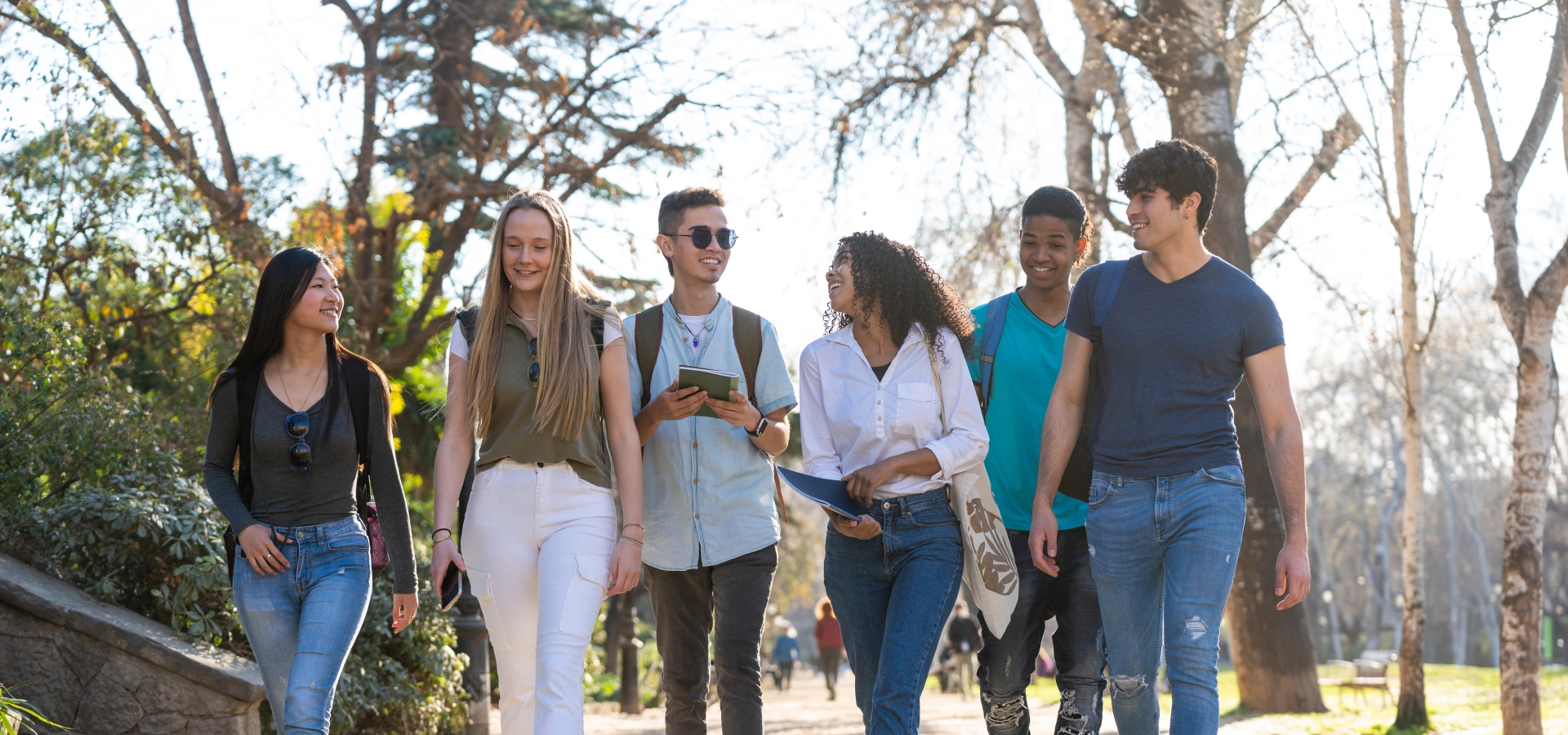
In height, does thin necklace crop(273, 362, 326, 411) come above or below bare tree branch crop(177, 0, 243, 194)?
below

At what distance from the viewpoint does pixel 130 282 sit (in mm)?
10992

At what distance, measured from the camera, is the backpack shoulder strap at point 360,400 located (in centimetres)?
409

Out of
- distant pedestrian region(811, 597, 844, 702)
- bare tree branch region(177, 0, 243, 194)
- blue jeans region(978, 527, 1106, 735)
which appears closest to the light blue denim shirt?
blue jeans region(978, 527, 1106, 735)

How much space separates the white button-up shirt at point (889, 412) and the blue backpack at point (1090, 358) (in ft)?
0.70

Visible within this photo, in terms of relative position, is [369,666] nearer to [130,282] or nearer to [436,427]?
[130,282]

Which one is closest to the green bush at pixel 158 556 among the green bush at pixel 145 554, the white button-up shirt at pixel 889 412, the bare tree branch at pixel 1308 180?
the green bush at pixel 145 554

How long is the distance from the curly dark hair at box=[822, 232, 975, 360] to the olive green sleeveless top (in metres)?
1.01

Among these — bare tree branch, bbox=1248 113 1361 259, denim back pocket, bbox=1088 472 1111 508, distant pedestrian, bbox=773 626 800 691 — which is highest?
bare tree branch, bbox=1248 113 1361 259

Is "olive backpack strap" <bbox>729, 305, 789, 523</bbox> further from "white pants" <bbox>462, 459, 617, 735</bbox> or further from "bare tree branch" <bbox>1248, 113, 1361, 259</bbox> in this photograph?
"bare tree branch" <bbox>1248, 113, 1361, 259</bbox>

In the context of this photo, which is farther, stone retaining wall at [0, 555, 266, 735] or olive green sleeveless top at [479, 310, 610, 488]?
stone retaining wall at [0, 555, 266, 735]

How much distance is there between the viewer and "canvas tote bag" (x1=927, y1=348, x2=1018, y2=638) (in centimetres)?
418

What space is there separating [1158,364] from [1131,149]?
31.7ft

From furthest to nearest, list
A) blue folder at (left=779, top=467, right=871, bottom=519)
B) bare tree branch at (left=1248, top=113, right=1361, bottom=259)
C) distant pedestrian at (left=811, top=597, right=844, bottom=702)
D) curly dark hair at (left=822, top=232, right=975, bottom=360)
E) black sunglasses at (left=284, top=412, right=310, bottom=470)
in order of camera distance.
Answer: distant pedestrian at (left=811, top=597, right=844, bottom=702) < bare tree branch at (left=1248, top=113, right=1361, bottom=259) < curly dark hair at (left=822, top=232, right=975, bottom=360) < blue folder at (left=779, top=467, right=871, bottom=519) < black sunglasses at (left=284, top=412, right=310, bottom=470)

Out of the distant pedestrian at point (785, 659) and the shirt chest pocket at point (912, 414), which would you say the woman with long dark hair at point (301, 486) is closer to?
the shirt chest pocket at point (912, 414)
